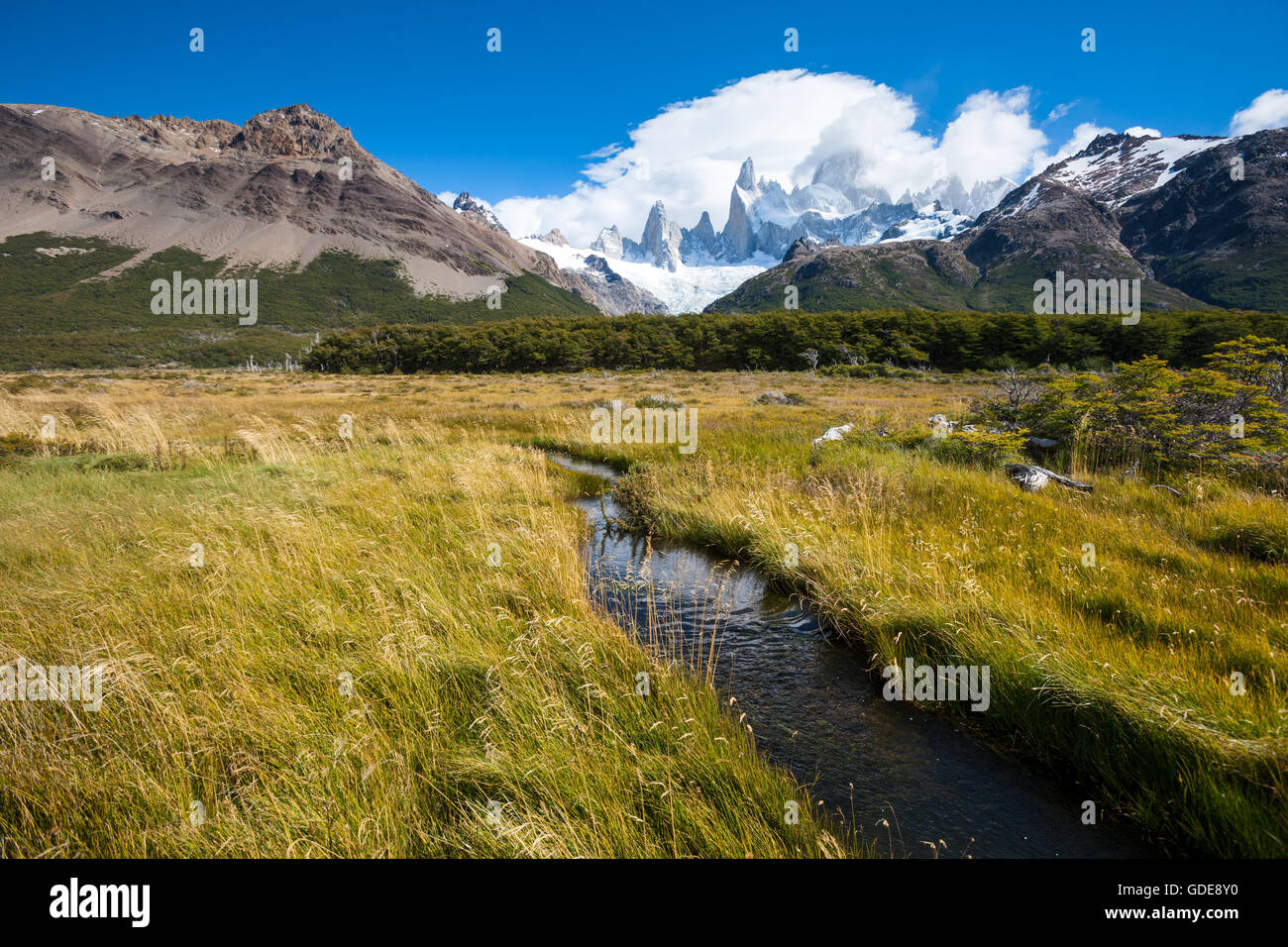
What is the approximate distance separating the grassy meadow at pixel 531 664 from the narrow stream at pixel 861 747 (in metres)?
0.27

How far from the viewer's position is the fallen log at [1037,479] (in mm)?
8702

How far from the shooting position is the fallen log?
28.6 feet

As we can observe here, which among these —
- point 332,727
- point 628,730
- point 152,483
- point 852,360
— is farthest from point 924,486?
point 852,360

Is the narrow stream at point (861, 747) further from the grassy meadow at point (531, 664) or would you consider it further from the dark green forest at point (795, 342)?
the dark green forest at point (795, 342)

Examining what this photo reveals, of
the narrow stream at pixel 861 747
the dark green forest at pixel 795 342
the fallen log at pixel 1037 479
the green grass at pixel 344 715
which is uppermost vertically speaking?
the dark green forest at pixel 795 342

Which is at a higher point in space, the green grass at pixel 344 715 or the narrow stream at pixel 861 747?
the green grass at pixel 344 715

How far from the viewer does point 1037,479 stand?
8906 millimetres

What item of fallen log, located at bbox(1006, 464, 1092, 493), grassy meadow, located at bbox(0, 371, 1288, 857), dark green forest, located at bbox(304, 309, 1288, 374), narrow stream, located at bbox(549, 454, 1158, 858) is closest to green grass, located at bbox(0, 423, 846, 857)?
grassy meadow, located at bbox(0, 371, 1288, 857)

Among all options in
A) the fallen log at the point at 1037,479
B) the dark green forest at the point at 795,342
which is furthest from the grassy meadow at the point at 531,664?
the dark green forest at the point at 795,342

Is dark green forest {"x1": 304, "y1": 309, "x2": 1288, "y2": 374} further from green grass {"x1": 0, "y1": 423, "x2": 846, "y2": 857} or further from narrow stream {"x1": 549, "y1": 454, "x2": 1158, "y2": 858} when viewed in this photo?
green grass {"x1": 0, "y1": 423, "x2": 846, "y2": 857}

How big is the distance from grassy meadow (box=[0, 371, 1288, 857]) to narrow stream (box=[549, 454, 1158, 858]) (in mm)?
268

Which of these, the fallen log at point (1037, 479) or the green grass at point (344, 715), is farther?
the fallen log at point (1037, 479)

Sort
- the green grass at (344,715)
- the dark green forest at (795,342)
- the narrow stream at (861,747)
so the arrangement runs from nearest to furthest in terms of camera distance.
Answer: the green grass at (344,715)
the narrow stream at (861,747)
the dark green forest at (795,342)

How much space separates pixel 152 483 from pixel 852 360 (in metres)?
75.3
